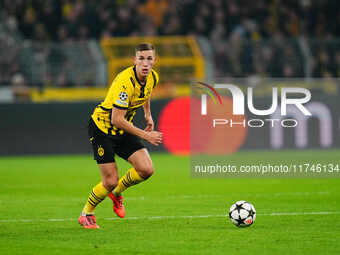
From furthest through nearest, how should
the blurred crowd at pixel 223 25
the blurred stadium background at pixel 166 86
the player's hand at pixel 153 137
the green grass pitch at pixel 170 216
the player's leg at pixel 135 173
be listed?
the blurred crowd at pixel 223 25 < the blurred stadium background at pixel 166 86 < the player's leg at pixel 135 173 < the player's hand at pixel 153 137 < the green grass pitch at pixel 170 216

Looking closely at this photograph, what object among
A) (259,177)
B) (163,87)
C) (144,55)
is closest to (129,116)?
(144,55)

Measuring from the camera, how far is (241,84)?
20922 millimetres

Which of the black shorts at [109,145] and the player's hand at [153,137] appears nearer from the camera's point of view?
the player's hand at [153,137]

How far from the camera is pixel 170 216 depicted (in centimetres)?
983

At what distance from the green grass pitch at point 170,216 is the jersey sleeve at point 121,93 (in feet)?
4.30

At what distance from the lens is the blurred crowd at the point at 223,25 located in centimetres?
2122

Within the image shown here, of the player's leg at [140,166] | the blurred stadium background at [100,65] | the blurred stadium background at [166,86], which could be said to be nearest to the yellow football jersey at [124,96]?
the player's leg at [140,166]

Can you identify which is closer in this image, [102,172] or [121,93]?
[121,93]

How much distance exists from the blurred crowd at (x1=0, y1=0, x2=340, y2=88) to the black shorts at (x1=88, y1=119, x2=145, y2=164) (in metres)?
11.9

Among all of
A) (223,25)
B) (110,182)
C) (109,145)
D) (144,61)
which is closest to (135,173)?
(110,182)

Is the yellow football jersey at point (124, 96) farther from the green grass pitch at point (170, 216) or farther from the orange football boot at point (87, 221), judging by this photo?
the green grass pitch at point (170, 216)

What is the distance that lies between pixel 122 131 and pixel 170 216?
1.34 meters

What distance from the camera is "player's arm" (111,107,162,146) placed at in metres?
8.56

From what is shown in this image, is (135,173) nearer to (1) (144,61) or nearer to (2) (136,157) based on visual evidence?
(2) (136,157)
